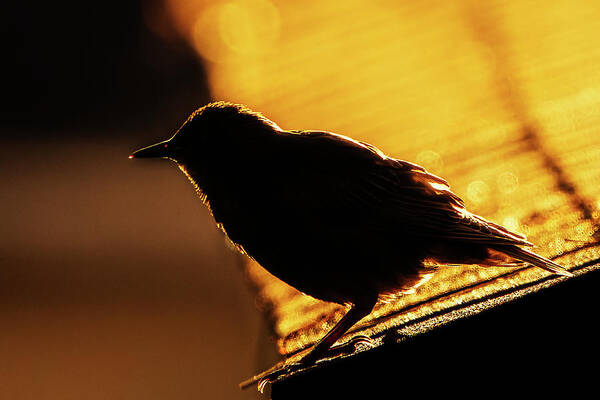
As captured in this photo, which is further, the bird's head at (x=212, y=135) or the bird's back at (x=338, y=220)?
the bird's head at (x=212, y=135)

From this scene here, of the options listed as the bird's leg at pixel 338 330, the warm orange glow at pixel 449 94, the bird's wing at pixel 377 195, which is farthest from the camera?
the warm orange glow at pixel 449 94

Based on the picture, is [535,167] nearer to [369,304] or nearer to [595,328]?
[369,304]

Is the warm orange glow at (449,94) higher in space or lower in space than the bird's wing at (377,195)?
higher

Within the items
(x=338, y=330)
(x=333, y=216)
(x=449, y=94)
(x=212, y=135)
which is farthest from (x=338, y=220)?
(x=449, y=94)

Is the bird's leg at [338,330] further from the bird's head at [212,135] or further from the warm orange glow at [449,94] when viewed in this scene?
the bird's head at [212,135]

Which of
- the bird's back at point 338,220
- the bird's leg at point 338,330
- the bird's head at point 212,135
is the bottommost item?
the bird's leg at point 338,330

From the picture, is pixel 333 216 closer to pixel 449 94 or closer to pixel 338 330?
pixel 338 330

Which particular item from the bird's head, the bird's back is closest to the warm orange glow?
the bird's back

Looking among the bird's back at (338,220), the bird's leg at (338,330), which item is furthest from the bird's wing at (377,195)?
the bird's leg at (338,330)
